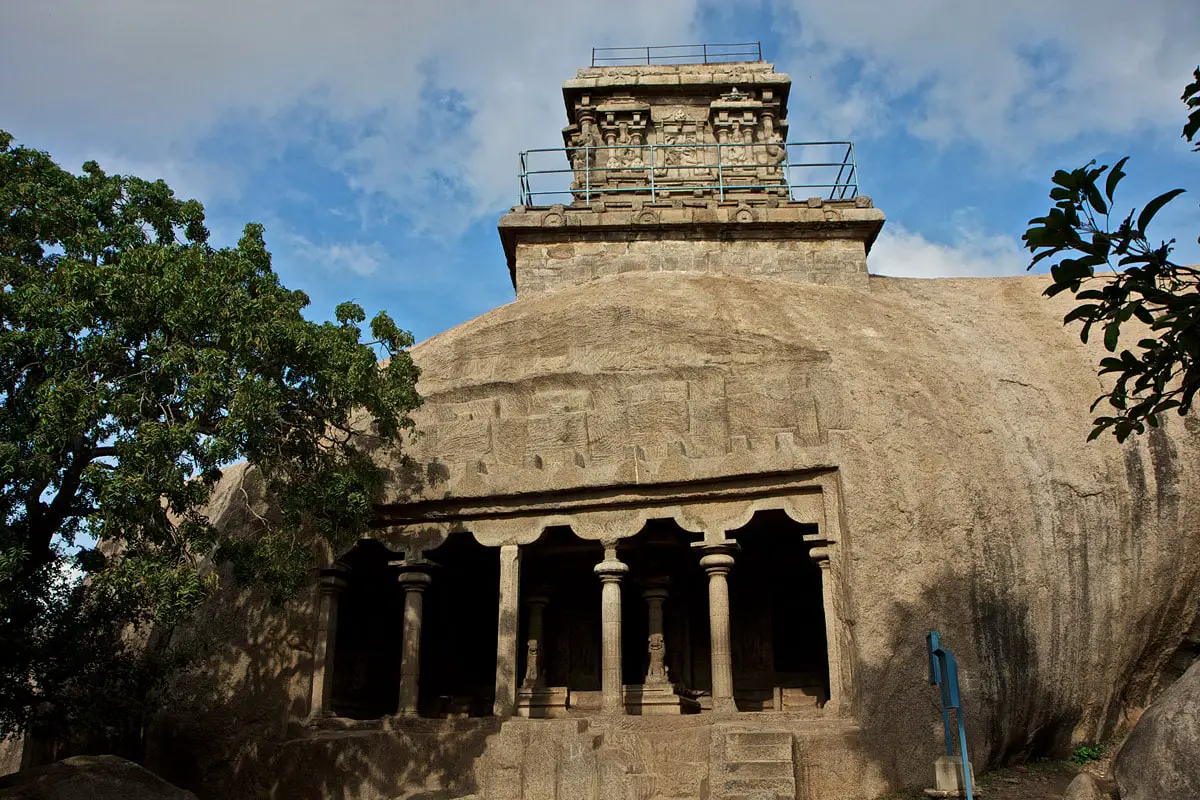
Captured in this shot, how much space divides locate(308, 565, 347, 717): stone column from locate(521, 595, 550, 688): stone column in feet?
11.2

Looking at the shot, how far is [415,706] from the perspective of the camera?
51.2 ft

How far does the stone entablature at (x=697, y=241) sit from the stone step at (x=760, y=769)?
10298mm

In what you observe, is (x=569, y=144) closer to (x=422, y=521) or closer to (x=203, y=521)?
(x=422, y=521)

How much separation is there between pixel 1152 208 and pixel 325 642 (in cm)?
1353

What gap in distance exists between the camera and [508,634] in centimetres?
1555

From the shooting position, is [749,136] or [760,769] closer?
[760,769]

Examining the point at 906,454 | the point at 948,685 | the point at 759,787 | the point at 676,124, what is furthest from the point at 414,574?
the point at 676,124

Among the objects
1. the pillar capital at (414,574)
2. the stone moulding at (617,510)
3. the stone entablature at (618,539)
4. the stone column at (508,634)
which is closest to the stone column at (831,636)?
the stone entablature at (618,539)

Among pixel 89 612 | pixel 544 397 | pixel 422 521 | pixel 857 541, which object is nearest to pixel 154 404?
pixel 89 612

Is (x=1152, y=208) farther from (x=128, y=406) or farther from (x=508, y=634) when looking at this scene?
(x=508, y=634)

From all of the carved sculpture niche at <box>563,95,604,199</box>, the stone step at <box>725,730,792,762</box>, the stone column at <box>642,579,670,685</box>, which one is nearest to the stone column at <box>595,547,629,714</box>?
the stone column at <box>642,579,670,685</box>

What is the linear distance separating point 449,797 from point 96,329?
739 centimetres

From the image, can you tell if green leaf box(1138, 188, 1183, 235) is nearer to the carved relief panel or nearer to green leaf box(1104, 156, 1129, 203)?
green leaf box(1104, 156, 1129, 203)

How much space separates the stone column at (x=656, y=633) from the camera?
16.8 metres
